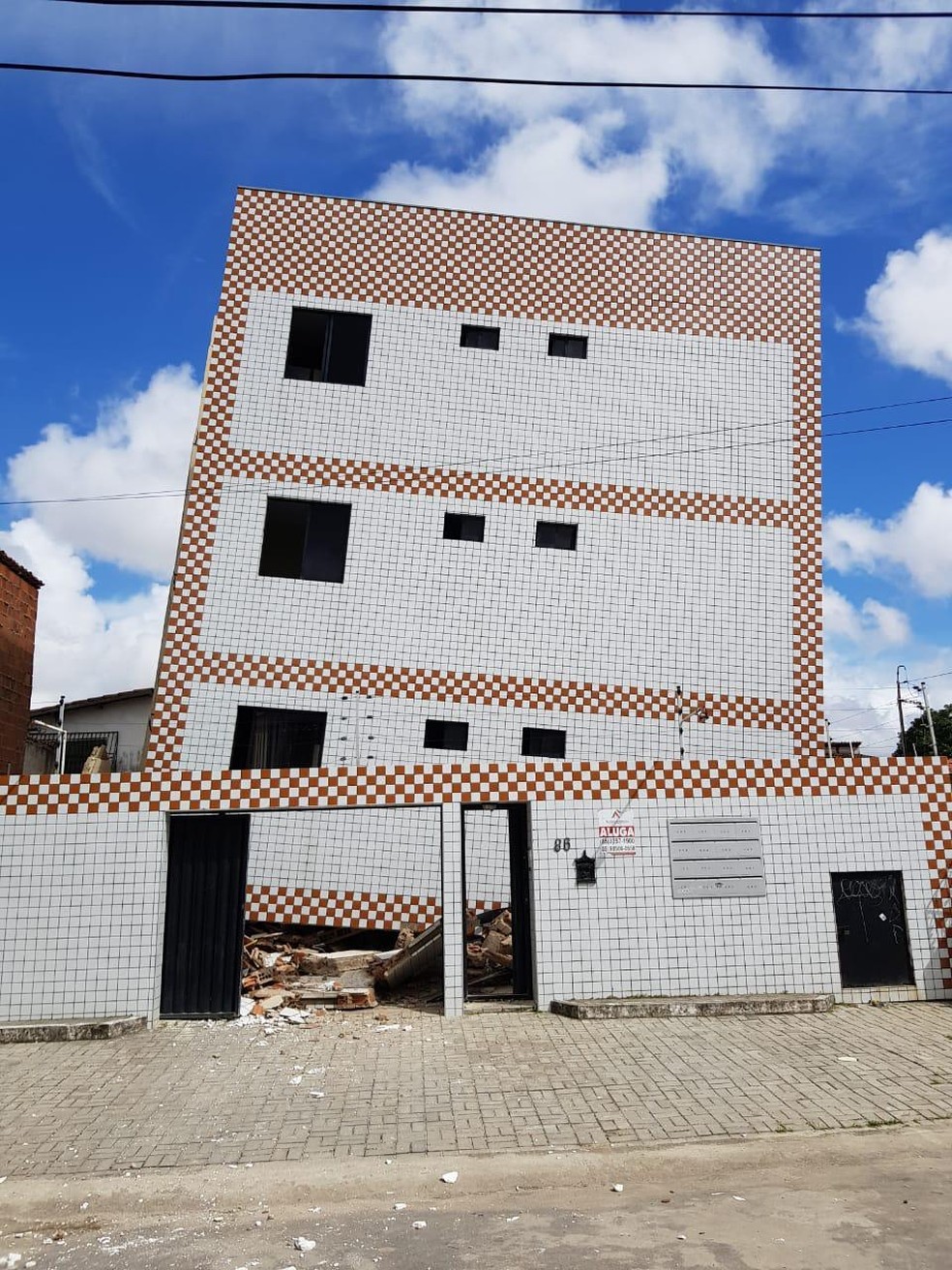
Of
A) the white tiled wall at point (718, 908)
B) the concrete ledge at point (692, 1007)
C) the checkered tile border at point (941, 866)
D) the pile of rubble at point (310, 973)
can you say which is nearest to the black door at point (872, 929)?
the white tiled wall at point (718, 908)

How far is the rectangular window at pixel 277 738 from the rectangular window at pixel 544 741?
344cm

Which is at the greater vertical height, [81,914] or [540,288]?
[540,288]

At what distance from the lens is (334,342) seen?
1579cm

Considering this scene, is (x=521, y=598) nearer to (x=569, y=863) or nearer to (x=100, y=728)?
(x=569, y=863)

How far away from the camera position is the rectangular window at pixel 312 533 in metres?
15.0

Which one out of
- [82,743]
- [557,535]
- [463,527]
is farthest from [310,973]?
[82,743]

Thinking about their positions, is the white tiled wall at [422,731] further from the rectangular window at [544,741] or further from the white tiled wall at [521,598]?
the white tiled wall at [521,598]

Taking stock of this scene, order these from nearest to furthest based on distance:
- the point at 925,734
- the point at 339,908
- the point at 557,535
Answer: the point at 339,908
the point at 557,535
the point at 925,734

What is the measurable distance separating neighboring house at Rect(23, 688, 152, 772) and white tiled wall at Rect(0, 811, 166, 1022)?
12681 millimetres

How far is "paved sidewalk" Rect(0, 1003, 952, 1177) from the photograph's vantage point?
6.30 m

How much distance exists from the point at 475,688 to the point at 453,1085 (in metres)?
7.71

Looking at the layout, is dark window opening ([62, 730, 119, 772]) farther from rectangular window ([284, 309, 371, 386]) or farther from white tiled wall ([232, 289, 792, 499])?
rectangular window ([284, 309, 371, 386])

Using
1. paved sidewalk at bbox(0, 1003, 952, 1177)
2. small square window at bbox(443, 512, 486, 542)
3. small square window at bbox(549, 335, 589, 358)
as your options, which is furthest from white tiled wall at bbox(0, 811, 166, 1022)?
small square window at bbox(549, 335, 589, 358)

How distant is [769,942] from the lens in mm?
10172
